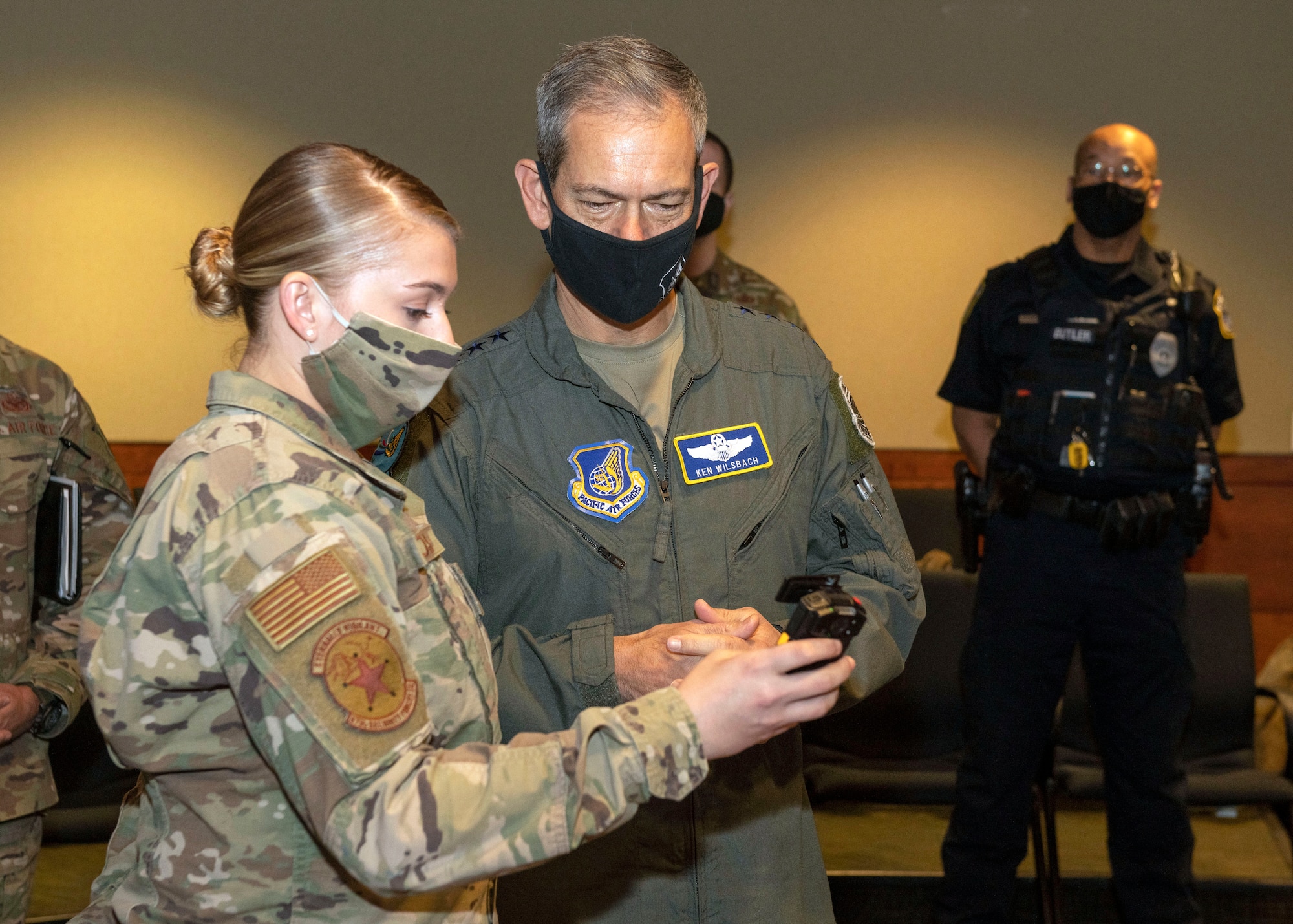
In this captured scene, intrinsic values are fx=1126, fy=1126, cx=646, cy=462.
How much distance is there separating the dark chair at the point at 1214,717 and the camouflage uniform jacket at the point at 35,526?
8.03 ft

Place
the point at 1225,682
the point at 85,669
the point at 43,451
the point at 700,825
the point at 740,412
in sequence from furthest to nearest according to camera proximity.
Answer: the point at 1225,682, the point at 43,451, the point at 740,412, the point at 700,825, the point at 85,669

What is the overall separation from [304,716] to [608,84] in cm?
89

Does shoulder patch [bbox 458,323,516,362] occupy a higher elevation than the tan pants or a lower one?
higher

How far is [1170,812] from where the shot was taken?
284cm

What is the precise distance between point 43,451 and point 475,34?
3.21 m

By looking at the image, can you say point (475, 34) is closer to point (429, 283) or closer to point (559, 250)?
point (559, 250)

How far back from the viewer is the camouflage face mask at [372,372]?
1.08 metres

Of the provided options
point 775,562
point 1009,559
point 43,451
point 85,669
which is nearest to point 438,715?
point 85,669

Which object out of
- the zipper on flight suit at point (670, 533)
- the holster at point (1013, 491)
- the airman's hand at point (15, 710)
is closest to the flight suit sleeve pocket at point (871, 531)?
the zipper on flight suit at point (670, 533)

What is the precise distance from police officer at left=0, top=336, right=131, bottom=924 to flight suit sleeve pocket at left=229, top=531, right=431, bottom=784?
1274 millimetres

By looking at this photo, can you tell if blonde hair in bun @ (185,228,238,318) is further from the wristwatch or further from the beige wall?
the beige wall

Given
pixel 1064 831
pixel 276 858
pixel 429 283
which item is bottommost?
pixel 1064 831

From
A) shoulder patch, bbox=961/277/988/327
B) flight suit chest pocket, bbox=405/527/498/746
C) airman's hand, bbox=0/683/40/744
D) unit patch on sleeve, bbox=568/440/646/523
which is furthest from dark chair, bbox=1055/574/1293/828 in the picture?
airman's hand, bbox=0/683/40/744

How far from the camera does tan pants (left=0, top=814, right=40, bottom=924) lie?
1.91 m
